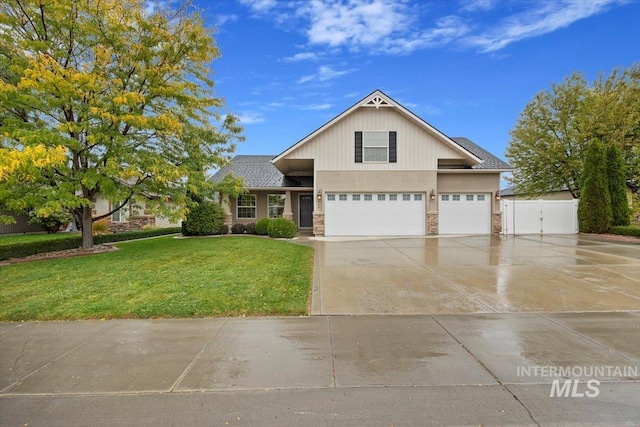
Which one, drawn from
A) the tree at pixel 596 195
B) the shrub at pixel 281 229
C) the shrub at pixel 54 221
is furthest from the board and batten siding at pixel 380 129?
the shrub at pixel 54 221

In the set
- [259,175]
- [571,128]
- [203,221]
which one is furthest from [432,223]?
[571,128]

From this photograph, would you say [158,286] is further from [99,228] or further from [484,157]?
[484,157]

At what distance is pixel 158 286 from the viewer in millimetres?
6762

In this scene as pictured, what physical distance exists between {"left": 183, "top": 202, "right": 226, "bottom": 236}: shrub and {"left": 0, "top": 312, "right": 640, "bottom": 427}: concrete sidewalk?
12.4 meters

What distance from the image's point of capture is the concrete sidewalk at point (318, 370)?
2.71 meters

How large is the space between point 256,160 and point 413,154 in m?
12.0

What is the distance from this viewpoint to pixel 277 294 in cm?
606

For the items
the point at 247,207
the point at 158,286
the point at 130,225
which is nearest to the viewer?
the point at 158,286

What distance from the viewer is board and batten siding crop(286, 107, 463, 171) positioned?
17.1 meters

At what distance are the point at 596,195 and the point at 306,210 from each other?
1593cm

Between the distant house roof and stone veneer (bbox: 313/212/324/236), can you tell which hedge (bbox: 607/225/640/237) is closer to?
the distant house roof

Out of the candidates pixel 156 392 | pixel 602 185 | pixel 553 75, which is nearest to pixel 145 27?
pixel 156 392

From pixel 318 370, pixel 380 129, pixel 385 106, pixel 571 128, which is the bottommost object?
pixel 318 370

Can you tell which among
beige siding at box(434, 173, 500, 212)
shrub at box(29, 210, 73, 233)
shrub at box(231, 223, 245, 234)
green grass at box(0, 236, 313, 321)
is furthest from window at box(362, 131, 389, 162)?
shrub at box(29, 210, 73, 233)
